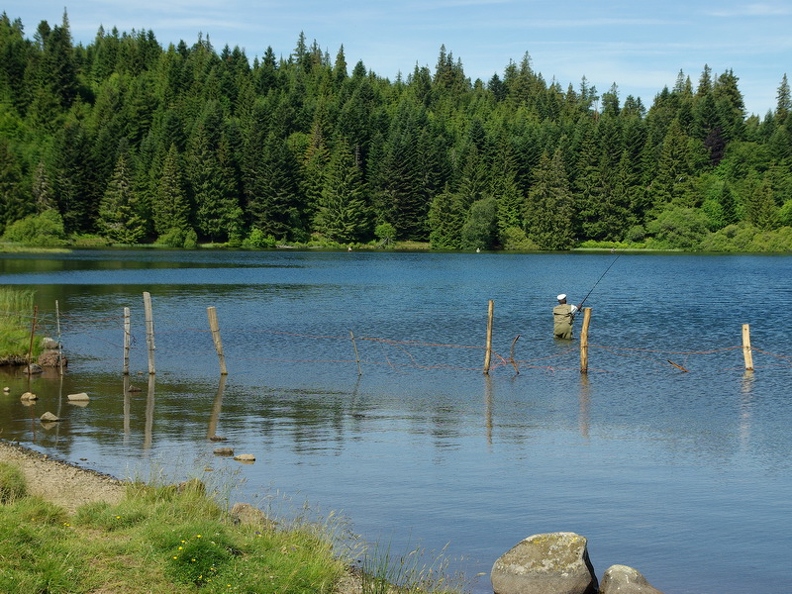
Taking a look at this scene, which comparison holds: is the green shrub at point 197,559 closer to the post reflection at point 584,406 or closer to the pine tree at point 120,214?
the post reflection at point 584,406

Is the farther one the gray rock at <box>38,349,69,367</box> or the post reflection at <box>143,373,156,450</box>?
the gray rock at <box>38,349,69,367</box>

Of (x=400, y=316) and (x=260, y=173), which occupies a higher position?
(x=260, y=173)

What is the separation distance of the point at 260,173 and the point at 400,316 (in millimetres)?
100991

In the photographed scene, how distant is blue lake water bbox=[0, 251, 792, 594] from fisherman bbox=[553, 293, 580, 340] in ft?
1.70

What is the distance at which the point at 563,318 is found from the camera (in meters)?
Answer: 36.3

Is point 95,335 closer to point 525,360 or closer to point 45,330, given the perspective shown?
point 45,330

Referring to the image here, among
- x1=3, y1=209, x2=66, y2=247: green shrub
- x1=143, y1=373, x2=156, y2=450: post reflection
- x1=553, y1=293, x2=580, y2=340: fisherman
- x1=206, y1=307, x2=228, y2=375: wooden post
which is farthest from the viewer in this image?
x1=3, y1=209, x2=66, y2=247: green shrub

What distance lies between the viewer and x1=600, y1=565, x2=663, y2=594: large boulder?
34.9 feet

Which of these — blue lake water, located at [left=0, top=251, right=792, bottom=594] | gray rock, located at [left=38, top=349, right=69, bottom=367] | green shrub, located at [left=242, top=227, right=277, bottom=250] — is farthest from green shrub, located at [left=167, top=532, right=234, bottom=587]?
green shrub, located at [left=242, top=227, right=277, bottom=250]

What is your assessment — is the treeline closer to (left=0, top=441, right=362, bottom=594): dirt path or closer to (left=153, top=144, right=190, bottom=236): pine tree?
(left=153, top=144, right=190, bottom=236): pine tree

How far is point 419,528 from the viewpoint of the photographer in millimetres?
13625

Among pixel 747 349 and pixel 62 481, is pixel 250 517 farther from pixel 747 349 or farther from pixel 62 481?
pixel 747 349

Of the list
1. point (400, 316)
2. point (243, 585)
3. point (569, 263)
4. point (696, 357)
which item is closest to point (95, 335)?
point (400, 316)

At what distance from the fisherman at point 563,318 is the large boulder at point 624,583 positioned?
2402 cm
